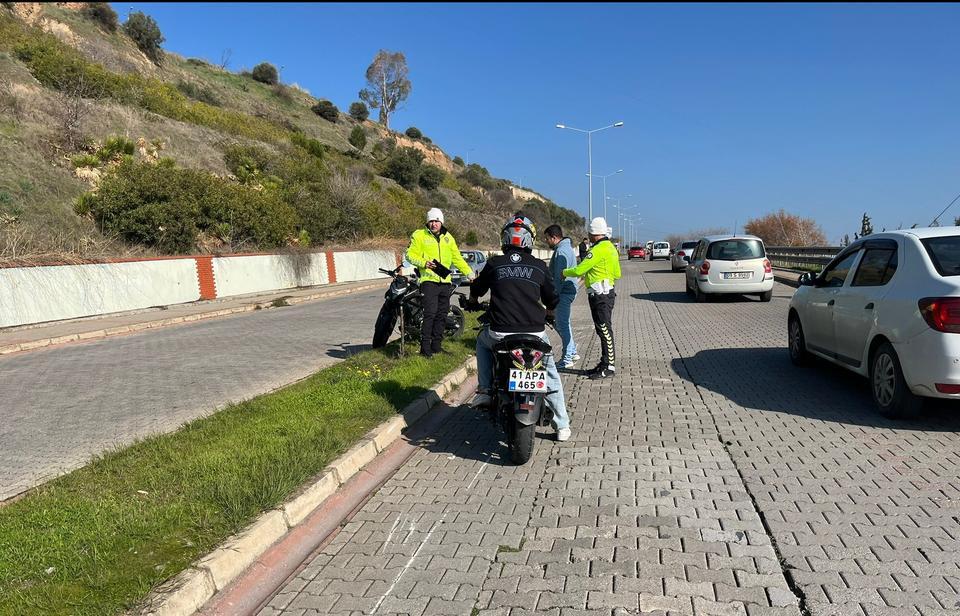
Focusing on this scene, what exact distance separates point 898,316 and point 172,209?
71.7 ft

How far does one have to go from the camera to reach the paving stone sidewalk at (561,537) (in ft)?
10.5

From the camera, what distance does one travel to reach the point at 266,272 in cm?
2425

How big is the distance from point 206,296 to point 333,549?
1872cm

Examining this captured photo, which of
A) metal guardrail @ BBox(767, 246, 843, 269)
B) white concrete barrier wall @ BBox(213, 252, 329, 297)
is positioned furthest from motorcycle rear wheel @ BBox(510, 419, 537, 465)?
white concrete barrier wall @ BBox(213, 252, 329, 297)

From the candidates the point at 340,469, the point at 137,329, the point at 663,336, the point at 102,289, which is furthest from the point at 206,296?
the point at 340,469

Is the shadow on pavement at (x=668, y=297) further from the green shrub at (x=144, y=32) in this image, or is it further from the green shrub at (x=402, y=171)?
the green shrub at (x=144, y=32)

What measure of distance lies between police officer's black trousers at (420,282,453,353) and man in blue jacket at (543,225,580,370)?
146 cm

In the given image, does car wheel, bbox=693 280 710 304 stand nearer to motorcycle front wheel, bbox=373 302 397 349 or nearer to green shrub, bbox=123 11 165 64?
motorcycle front wheel, bbox=373 302 397 349

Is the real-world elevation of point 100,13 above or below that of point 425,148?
above

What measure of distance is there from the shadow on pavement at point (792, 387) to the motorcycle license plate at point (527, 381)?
2777 millimetres

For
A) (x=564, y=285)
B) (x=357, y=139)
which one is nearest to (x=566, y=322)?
(x=564, y=285)

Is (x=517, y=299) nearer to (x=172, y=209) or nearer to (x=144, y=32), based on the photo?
(x=172, y=209)

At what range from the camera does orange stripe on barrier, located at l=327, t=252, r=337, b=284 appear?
28.9m

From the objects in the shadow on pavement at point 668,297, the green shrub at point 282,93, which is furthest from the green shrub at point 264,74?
the shadow on pavement at point 668,297
